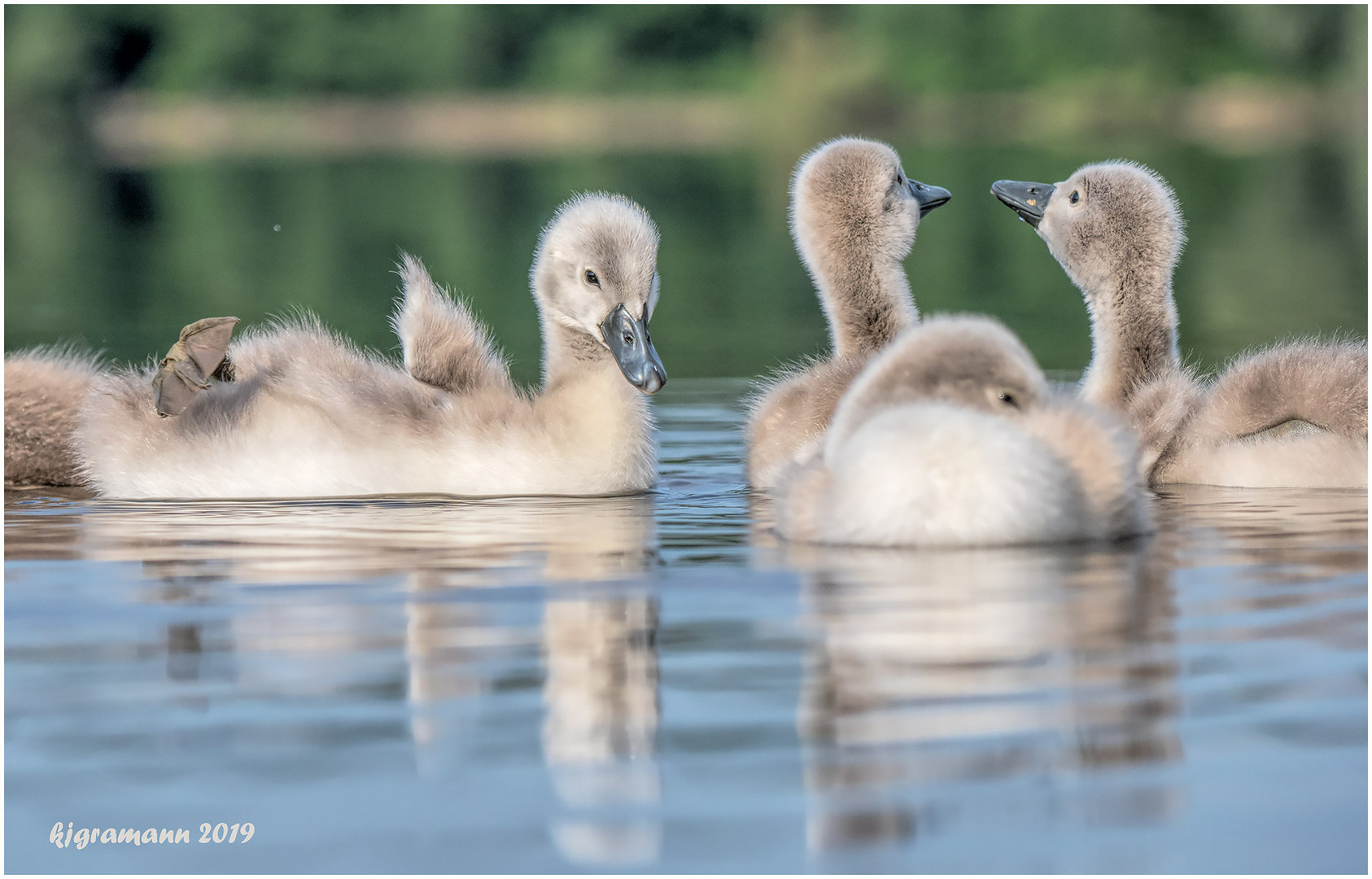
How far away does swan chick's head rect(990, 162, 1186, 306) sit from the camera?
902cm

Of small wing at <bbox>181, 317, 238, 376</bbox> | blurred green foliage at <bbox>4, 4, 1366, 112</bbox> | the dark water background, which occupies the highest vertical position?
blurred green foliage at <bbox>4, 4, 1366, 112</bbox>

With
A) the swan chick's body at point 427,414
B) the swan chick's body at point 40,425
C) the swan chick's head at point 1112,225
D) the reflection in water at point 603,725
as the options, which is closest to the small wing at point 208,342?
the swan chick's body at point 427,414

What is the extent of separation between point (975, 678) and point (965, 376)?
6.42 feet

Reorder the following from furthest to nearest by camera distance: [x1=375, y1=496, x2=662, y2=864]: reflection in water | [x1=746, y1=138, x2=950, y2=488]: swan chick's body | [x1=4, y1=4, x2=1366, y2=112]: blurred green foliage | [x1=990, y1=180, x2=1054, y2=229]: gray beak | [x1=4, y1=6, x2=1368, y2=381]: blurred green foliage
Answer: [x1=4, y1=4, x2=1366, y2=112]: blurred green foliage
[x1=4, y1=6, x2=1368, y2=381]: blurred green foliage
[x1=990, y1=180, x2=1054, y2=229]: gray beak
[x1=746, y1=138, x2=950, y2=488]: swan chick's body
[x1=375, y1=496, x2=662, y2=864]: reflection in water

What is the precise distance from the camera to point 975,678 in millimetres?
4922

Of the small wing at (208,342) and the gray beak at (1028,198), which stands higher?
the gray beak at (1028,198)

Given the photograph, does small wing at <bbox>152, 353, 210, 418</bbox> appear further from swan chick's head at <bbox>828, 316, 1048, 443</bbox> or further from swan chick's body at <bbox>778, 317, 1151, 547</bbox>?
swan chick's head at <bbox>828, 316, 1048, 443</bbox>

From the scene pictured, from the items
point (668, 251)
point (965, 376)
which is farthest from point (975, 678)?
point (668, 251)

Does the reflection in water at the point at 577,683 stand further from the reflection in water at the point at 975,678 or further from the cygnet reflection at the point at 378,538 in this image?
the reflection in water at the point at 975,678

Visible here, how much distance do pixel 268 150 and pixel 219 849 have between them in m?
54.9

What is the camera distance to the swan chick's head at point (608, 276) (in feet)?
26.3

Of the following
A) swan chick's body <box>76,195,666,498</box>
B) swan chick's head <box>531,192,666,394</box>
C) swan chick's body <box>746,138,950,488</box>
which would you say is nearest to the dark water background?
swan chick's body <box>746,138,950,488</box>

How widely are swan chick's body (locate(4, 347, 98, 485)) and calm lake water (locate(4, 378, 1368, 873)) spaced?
160cm

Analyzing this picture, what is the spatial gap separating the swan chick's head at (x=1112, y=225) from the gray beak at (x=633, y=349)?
6.83ft
